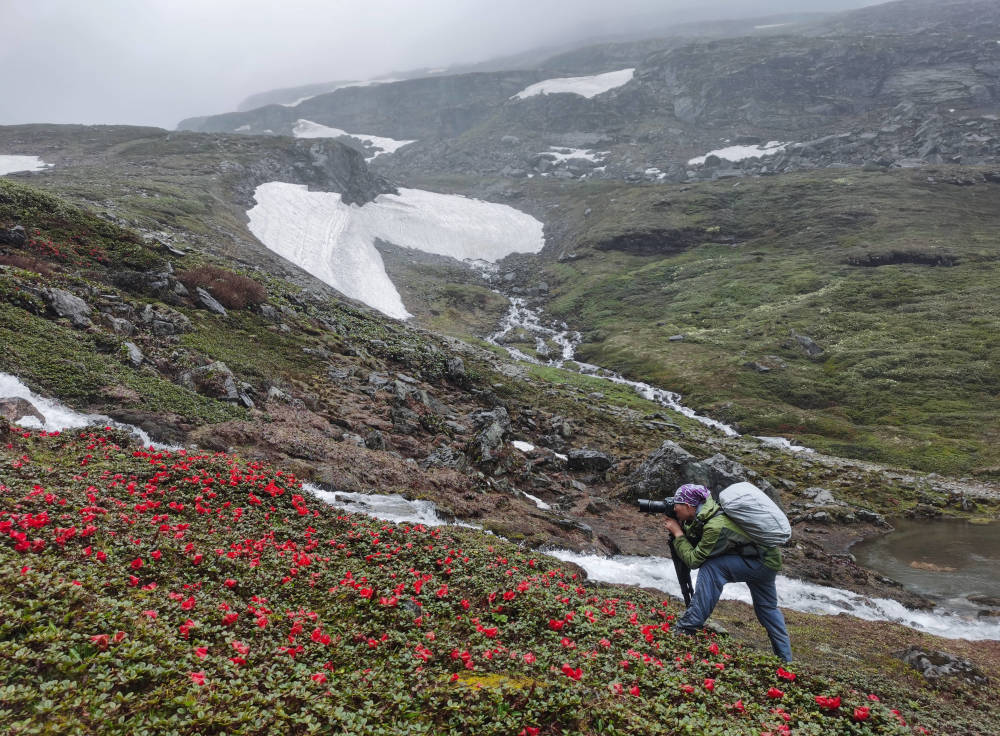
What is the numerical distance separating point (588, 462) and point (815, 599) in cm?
1471

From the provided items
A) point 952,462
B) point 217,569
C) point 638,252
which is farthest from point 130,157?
point 952,462

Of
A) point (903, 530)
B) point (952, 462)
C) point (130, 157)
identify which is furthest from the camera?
point (130, 157)

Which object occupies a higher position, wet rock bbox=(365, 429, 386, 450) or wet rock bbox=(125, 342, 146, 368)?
wet rock bbox=(125, 342, 146, 368)

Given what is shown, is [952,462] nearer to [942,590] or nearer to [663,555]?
[942,590]

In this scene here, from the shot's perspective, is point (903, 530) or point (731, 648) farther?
point (903, 530)

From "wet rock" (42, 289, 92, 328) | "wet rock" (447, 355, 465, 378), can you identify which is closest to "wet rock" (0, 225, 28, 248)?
"wet rock" (42, 289, 92, 328)

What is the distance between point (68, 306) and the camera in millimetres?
21000

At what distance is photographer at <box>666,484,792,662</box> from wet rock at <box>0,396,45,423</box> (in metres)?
18.4

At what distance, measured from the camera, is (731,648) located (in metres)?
9.80

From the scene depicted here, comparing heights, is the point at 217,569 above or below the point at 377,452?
above

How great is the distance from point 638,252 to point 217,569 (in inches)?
4752

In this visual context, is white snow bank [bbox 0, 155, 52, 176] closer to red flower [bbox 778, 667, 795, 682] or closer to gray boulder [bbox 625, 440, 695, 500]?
gray boulder [bbox 625, 440, 695, 500]

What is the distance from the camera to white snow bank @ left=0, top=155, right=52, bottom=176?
86062 mm

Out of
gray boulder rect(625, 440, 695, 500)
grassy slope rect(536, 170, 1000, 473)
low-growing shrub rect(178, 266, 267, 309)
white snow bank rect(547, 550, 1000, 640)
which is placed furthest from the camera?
grassy slope rect(536, 170, 1000, 473)
